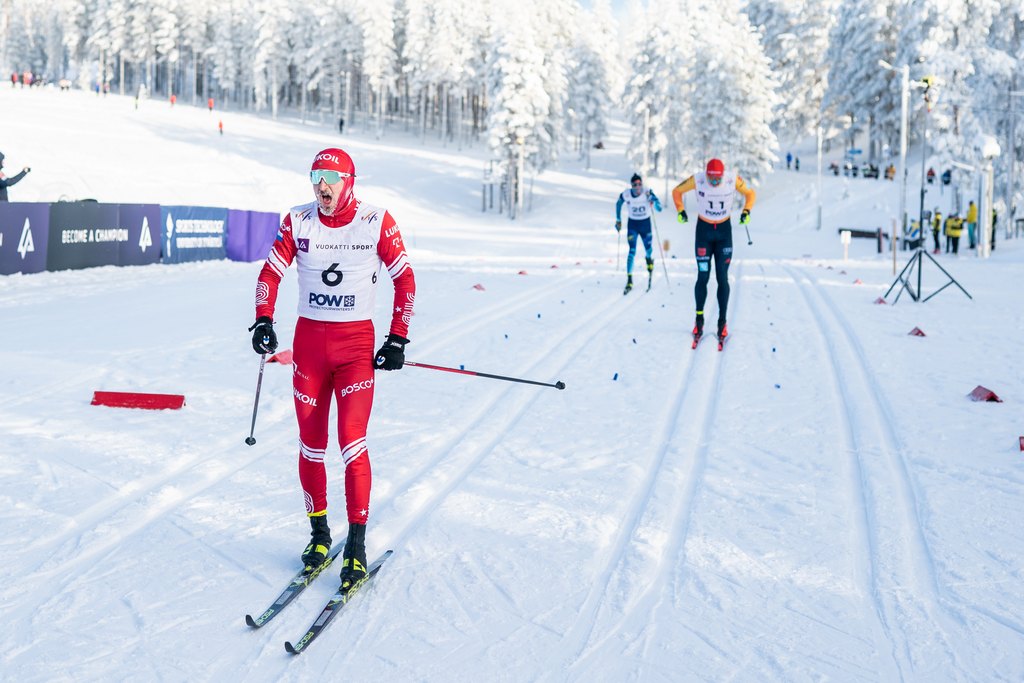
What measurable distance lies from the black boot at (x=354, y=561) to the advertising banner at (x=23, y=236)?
14543mm

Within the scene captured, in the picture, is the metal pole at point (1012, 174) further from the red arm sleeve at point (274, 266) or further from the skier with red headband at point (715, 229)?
the red arm sleeve at point (274, 266)

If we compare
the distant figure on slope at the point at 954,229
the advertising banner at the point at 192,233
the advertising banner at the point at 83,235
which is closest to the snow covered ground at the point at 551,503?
the advertising banner at the point at 83,235

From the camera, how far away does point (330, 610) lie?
3861 millimetres

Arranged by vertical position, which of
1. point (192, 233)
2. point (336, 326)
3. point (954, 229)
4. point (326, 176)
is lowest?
point (336, 326)

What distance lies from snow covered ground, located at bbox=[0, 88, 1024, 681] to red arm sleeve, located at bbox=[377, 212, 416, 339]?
126cm

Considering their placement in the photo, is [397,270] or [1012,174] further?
[1012,174]

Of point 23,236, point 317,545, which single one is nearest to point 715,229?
point 317,545

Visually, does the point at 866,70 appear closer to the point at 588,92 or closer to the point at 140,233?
the point at 588,92

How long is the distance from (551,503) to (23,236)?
1511 centimetres

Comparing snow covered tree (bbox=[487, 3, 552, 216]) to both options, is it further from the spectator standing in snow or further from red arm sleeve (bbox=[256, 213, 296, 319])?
red arm sleeve (bbox=[256, 213, 296, 319])

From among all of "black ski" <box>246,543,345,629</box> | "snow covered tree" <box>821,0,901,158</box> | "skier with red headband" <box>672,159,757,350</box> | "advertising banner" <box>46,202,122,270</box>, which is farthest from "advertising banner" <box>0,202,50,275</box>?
"snow covered tree" <box>821,0,901,158</box>

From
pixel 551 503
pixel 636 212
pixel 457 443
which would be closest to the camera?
pixel 551 503

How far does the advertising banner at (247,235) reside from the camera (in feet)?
76.7

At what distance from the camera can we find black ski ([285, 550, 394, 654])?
11.6 feet
